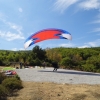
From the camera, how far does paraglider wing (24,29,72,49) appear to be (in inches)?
1080

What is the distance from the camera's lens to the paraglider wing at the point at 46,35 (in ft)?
90.0

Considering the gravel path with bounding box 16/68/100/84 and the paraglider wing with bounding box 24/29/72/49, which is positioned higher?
the paraglider wing with bounding box 24/29/72/49

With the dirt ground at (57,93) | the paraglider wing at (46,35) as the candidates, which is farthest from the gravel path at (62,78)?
the paraglider wing at (46,35)

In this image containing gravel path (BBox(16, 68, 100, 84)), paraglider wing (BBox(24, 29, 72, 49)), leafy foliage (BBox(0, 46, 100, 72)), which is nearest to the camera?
gravel path (BBox(16, 68, 100, 84))

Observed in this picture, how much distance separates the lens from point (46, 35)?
27.9 meters

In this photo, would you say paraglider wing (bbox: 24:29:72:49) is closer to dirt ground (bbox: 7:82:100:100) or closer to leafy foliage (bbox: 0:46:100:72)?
leafy foliage (bbox: 0:46:100:72)

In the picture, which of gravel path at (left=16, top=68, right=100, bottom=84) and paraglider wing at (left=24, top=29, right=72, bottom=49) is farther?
paraglider wing at (left=24, top=29, right=72, bottom=49)

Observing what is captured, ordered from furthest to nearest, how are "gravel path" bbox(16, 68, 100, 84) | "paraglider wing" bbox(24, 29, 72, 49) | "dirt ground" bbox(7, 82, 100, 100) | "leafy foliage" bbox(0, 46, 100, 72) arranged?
"leafy foliage" bbox(0, 46, 100, 72), "paraglider wing" bbox(24, 29, 72, 49), "gravel path" bbox(16, 68, 100, 84), "dirt ground" bbox(7, 82, 100, 100)

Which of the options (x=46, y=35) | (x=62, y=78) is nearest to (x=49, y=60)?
(x=46, y=35)

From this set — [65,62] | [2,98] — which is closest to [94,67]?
[65,62]

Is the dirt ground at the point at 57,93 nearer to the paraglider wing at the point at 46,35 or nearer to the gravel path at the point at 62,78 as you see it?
the gravel path at the point at 62,78

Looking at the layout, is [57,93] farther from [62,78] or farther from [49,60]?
[49,60]

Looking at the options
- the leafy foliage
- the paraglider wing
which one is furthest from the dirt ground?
the leafy foliage

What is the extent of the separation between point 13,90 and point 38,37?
1551 cm
